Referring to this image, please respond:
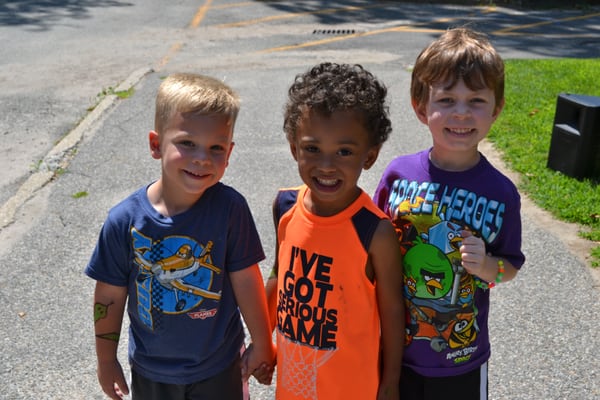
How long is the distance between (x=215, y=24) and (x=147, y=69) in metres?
5.54

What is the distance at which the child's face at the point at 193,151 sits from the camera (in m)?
2.24

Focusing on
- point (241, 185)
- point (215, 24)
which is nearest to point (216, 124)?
point (241, 185)

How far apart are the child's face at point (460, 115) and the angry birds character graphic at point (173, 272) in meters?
0.83

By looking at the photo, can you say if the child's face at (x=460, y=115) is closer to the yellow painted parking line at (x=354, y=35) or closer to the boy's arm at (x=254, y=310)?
the boy's arm at (x=254, y=310)

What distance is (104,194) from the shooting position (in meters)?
5.85

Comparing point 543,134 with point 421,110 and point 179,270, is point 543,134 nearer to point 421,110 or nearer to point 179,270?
point 421,110

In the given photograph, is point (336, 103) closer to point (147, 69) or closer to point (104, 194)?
point (104, 194)

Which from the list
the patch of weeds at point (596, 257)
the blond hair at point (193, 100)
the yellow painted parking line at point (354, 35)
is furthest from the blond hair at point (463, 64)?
the yellow painted parking line at point (354, 35)

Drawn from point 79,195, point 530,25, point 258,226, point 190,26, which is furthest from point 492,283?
point 530,25

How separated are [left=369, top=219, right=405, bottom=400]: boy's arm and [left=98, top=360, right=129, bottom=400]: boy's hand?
90 cm

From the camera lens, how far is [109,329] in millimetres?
2410

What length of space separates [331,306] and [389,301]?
0.60 feet

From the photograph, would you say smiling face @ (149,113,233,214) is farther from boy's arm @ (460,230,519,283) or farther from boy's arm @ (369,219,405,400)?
boy's arm @ (460,230,519,283)

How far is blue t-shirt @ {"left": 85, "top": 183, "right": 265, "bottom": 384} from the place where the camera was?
7.50ft
